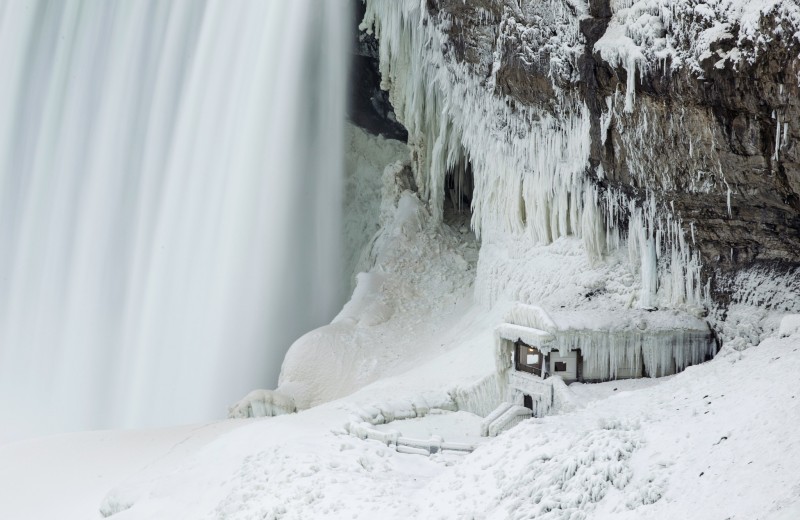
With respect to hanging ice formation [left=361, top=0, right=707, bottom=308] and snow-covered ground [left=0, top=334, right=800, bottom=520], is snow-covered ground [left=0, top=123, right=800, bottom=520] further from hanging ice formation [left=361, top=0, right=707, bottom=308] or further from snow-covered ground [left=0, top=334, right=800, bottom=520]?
hanging ice formation [left=361, top=0, right=707, bottom=308]

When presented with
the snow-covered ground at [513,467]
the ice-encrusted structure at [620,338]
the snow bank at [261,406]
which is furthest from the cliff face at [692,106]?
the snow bank at [261,406]

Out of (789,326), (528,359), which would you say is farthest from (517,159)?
(789,326)

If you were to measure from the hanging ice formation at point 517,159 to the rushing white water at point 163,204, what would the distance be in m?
6.17

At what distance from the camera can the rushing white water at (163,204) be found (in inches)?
1246

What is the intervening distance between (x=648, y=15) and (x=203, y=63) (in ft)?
63.6

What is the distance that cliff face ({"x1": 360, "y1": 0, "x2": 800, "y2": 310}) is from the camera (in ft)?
51.8

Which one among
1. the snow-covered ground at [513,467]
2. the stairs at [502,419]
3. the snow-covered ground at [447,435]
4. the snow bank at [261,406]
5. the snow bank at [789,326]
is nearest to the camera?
the snow-covered ground at [513,467]

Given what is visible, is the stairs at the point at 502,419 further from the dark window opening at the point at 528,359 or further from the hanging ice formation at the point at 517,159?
the hanging ice formation at the point at 517,159

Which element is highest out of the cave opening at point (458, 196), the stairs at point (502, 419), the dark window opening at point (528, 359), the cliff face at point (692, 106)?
the cliff face at point (692, 106)

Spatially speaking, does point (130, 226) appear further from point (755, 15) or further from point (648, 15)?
point (755, 15)

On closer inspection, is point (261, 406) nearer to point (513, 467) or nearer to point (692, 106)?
point (513, 467)

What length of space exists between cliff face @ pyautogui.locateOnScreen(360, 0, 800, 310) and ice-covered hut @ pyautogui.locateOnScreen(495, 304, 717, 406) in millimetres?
1346

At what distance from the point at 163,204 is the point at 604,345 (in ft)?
66.3

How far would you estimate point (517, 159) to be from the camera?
23.2 meters
